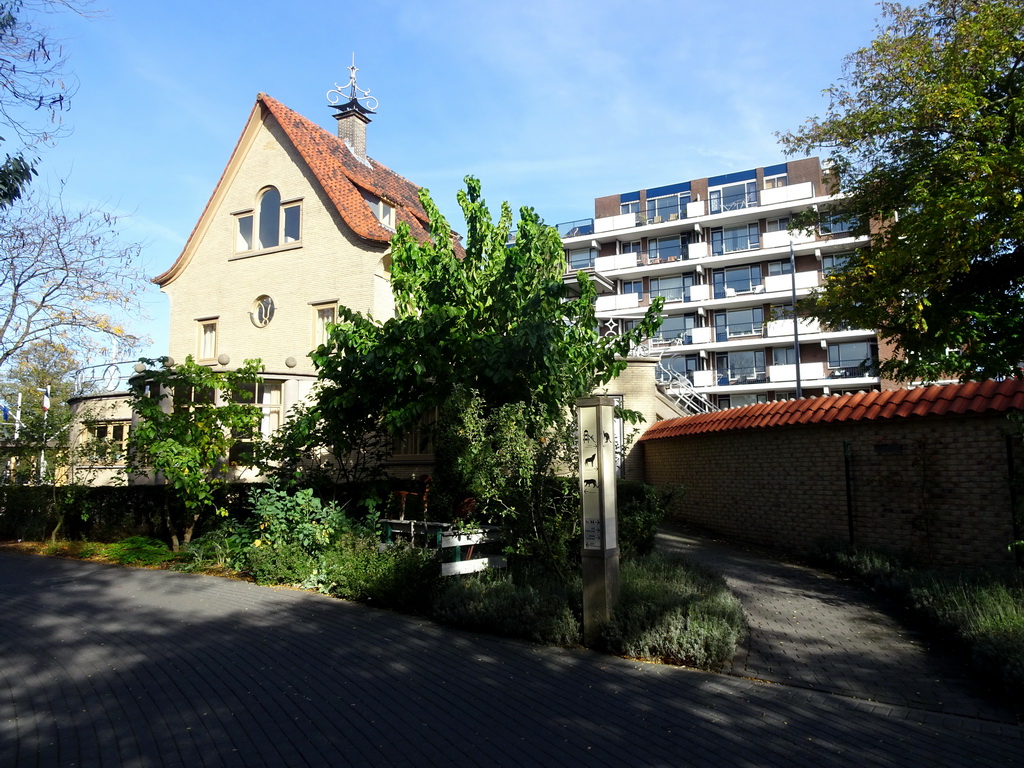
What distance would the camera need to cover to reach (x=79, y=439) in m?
17.7

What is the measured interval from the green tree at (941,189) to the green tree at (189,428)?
1155 centimetres

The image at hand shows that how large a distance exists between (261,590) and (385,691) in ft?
16.7

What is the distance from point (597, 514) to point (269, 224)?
16872 millimetres

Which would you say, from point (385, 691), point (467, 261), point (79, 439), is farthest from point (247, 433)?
point (385, 691)

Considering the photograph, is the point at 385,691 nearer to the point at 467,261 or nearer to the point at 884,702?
the point at 884,702

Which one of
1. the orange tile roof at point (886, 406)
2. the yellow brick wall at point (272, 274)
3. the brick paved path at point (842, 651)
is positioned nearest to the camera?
the brick paved path at point (842, 651)

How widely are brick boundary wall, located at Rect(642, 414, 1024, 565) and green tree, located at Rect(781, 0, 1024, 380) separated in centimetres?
320

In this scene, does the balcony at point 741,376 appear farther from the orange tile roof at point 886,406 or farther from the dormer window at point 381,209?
the orange tile roof at point 886,406

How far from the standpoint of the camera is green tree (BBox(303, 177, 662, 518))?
11.3 metres

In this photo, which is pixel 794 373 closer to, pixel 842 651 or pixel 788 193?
pixel 788 193

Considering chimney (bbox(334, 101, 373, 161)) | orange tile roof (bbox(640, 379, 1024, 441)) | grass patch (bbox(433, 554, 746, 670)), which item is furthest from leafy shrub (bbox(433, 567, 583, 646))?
chimney (bbox(334, 101, 373, 161))

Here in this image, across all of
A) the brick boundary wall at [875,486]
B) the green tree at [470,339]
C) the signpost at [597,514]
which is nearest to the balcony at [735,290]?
the brick boundary wall at [875,486]

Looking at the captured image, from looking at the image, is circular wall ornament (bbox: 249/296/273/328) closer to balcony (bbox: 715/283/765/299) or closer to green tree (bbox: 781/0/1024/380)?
green tree (bbox: 781/0/1024/380)

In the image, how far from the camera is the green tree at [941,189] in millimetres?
12055
